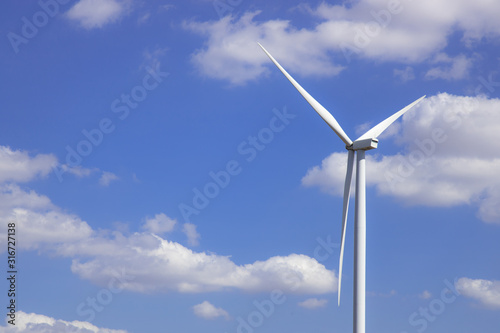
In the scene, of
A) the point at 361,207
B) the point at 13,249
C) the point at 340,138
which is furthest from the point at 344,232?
the point at 13,249

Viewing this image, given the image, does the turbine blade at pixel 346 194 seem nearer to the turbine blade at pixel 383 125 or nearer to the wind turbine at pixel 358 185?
the wind turbine at pixel 358 185

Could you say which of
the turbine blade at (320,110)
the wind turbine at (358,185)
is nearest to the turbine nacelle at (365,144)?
the wind turbine at (358,185)

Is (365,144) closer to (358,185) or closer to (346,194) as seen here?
(358,185)

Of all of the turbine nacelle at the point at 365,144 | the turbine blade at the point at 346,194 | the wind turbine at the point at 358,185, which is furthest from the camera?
the turbine blade at the point at 346,194

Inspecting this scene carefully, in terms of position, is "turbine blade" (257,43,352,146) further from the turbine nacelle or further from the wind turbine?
the turbine nacelle

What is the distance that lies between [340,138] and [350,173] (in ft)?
8.95

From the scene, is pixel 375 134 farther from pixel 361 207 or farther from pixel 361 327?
pixel 361 327

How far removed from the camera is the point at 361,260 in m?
41.5

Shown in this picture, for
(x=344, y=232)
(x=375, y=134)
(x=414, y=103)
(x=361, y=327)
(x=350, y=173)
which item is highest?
(x=414, y=103)

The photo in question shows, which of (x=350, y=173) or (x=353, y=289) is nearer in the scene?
(x=353, y=289)

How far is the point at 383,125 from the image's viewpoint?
152 ft

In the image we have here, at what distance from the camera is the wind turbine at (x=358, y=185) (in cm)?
4112

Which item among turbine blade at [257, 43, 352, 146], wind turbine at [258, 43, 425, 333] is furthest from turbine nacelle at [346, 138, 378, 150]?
turbine blade at [257, 43, 352, 146]

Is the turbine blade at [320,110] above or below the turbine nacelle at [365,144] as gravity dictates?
above
